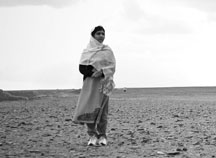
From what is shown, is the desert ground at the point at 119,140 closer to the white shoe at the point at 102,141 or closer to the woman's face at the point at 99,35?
the white shoe at the point at 102,141

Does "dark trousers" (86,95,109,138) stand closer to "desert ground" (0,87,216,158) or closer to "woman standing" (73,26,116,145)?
"woman standing" (73,26,116,145)

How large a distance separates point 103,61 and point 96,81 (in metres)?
0.37

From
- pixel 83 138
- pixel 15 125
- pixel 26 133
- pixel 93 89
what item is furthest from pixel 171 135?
pixel 15 125

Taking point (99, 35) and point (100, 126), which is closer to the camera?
point (99, 35)

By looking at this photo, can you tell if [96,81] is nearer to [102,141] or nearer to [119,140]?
[102,141]

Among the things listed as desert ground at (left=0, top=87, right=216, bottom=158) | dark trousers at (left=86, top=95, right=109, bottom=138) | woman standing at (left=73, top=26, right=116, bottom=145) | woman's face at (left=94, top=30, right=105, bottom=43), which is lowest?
desert ground at (left=0, top=87, right=216, bottom=158)

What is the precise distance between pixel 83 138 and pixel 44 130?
186 centimetres

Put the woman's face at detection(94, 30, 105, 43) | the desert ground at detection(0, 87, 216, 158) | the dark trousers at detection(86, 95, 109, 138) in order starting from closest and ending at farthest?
the desert ground at detection(0, 87, 216, 158) → the woman's face at detection(94, 30, 105, 43) → the dark trousers at detection(86, 95, 109, 138)

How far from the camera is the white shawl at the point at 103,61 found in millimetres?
8664

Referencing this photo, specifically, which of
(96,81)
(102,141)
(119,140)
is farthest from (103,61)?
(119,140)

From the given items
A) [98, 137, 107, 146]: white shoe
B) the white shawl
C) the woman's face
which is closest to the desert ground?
[98, 137, 107, 146]: white shoe

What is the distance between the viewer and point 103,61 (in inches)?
343

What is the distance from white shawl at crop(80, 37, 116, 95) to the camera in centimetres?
866

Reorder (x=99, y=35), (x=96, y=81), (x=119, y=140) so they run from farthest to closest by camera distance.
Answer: (x=119, y=140) → (x=96, y=81) → (x=99, y=35)
